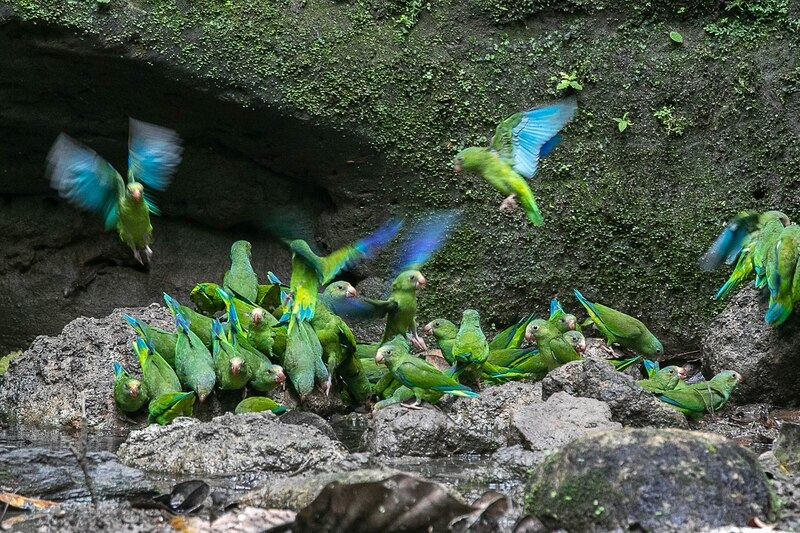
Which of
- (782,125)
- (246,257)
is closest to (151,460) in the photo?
(246,257)

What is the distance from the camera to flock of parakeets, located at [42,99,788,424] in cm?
704

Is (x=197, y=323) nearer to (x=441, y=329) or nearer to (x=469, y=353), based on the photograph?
(x=441, y=329)

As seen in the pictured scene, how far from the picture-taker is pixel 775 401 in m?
7.83

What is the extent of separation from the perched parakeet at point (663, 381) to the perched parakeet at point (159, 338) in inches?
138

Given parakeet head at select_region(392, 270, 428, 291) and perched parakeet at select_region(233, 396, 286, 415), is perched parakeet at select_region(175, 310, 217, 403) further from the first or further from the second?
parakeet head at select_region(392, 270, 428, 291)

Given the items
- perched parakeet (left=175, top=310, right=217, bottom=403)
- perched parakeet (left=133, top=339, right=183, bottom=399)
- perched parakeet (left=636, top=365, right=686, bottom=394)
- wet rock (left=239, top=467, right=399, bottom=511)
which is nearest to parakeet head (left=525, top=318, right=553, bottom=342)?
perched parakeet (left=636, top=365, right=686, bottom=394)

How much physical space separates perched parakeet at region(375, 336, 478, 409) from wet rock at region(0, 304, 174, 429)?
6.65 feet

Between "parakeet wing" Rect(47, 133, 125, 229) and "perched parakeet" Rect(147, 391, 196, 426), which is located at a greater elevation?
"parakeet wing" Rect(47, 133, 125, 229)

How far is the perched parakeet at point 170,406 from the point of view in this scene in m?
6.87

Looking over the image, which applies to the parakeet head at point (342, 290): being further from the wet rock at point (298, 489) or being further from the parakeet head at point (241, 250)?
the wet rock at point (298, 489)

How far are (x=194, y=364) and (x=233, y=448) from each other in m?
1.82

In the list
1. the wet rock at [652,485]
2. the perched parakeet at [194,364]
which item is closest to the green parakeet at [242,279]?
the perched parakeet at [194,364]

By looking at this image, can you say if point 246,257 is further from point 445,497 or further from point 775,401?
point 445,497

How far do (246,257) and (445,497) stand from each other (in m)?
5.45
